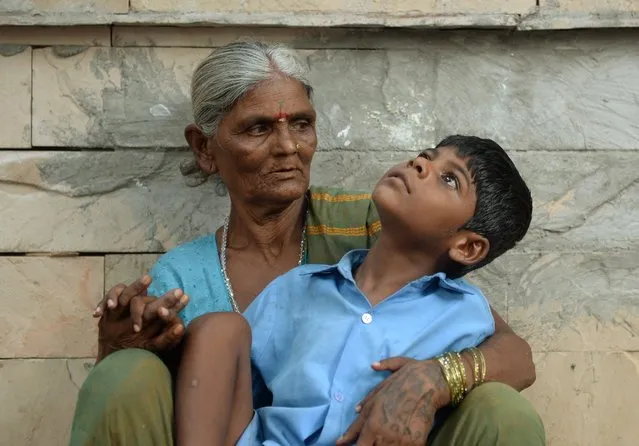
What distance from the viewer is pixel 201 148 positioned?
374 centimetres

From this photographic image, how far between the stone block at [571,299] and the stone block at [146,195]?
6 cm

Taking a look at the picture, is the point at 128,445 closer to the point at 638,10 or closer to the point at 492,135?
the point at 492,135

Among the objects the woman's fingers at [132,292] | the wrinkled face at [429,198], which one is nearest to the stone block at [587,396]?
the wrinkled face at [429,198]

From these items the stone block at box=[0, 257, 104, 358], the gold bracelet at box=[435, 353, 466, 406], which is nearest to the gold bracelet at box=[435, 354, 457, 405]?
the gold bracelet at box=[435, 353, 466, 406]

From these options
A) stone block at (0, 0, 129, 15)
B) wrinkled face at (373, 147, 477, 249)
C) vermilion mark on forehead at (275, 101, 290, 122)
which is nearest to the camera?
wrinkled face at (373, 147, 477, 249)

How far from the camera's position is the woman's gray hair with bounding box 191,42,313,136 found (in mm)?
3518

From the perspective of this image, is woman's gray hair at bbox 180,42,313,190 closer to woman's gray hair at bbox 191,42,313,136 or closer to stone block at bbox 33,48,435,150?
woman's gray hair at bbox 191,42,313,136

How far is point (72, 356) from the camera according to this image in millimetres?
4066

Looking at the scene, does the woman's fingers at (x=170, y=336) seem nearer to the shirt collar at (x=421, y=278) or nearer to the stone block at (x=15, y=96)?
the shirt collar at (x=421, y=278)

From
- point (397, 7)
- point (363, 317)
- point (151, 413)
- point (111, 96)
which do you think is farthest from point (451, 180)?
point (111, 96)

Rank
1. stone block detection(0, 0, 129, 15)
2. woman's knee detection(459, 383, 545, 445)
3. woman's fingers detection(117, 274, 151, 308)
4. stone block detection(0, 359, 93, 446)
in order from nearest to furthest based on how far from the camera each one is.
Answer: woman's knee detection(459, 383, 545, 445)
woman's fingers detection(117, 274, 151, 308)
stone block detection(0, 0, 129, 15)
stone block detection(0, 359, 93, 446)

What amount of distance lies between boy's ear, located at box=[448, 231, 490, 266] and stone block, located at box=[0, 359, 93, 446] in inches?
62.2

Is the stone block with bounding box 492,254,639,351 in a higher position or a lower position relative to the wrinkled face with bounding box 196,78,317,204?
lower

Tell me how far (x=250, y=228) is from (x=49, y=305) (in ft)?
2.86
